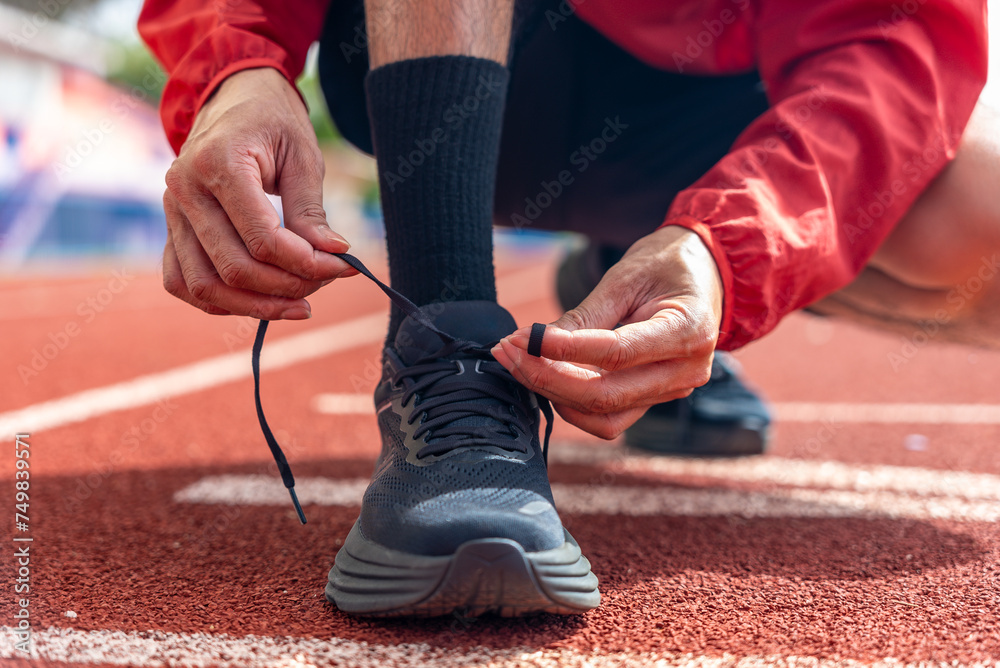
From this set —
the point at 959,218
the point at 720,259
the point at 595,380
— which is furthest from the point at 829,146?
the point at 595,380

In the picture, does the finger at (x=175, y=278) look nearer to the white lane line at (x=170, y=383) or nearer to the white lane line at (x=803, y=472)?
the white lane line at (x=803, y=472)

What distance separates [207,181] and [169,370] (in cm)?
225

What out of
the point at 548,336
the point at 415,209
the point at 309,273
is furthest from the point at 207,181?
the point at 548,336

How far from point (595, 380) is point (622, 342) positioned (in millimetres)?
68

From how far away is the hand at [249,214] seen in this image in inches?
34.3

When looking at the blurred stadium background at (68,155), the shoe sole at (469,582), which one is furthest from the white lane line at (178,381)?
the blurred stadium background at (68,155)

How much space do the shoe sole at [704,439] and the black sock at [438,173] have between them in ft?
2.83

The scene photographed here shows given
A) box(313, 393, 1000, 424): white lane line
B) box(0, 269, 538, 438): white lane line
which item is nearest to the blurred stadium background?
box(0, 269, 538, 438): white lane line

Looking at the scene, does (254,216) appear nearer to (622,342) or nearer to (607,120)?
(622,342)

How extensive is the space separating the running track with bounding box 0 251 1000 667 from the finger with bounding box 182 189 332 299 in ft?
1.26

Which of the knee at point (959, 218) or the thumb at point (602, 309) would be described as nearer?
the thumb at point (602, 309)

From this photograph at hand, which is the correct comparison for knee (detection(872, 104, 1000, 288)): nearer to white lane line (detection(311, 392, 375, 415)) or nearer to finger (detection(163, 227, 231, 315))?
finger (detection(163, 227, 231, 315))

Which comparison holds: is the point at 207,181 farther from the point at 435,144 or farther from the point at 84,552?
the point at 84,552

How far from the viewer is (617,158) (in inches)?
63.8
